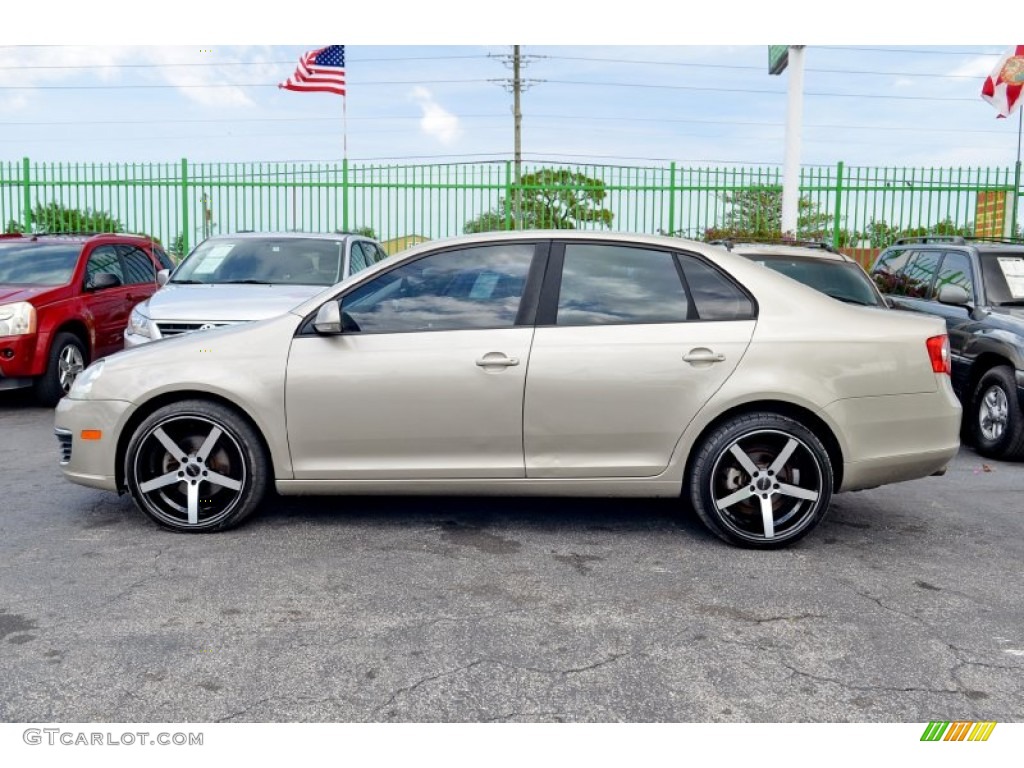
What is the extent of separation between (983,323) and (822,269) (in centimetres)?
133

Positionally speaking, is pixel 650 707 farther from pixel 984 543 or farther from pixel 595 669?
pixel 984 543

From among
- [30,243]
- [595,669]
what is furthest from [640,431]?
[30,243]

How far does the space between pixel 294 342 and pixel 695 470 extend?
212cm

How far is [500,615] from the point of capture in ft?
13.2

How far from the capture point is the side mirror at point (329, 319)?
16.3ft

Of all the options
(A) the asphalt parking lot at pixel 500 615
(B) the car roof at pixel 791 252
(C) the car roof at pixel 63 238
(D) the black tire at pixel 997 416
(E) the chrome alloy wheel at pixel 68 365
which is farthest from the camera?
(C) the car roof at pixel 63 238

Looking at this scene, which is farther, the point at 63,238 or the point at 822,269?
the point at 63,238

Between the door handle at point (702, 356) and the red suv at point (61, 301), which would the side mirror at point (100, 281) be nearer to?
the red suv at point (61, 301)

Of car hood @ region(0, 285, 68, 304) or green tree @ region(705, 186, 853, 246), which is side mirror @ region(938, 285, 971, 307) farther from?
green tree @ region(705, 186, 853, 246)

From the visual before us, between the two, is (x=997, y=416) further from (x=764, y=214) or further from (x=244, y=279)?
(x=764, y=214)

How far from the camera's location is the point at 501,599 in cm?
422

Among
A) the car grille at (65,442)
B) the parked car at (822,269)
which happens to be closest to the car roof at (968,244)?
the parked car at (822,269)
